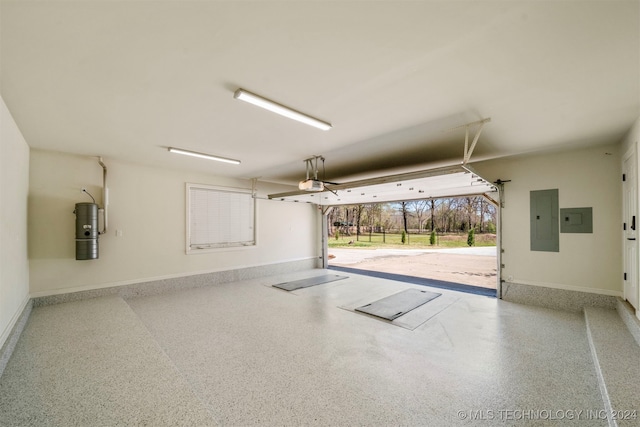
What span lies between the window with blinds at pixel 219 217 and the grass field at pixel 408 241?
11.3m

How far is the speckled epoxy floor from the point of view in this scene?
1967mm

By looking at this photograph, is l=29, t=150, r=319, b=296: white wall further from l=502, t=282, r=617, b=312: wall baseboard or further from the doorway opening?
l=502, t=282, r=617, b=312: wall baseboard

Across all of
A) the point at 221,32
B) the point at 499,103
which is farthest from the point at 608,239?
the point at 221,32

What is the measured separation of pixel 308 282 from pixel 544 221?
488 centimetres

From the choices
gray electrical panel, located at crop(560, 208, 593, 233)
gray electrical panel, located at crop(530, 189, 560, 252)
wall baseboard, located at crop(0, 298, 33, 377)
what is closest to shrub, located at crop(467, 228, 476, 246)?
gray electrical panel, located at crop(530, 189, 560, 252)

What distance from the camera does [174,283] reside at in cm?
570

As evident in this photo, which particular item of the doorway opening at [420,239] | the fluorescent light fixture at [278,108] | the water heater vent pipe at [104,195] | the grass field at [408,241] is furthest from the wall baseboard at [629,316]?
the grass field at [408,241]

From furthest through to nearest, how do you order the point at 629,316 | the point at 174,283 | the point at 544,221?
the point at 174,283, the point at 544,221, the point at 629,316

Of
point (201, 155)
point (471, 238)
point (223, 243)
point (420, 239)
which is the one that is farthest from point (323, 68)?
point (420, 239)

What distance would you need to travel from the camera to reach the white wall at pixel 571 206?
405 cm

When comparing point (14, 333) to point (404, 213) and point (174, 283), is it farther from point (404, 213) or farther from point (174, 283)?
point (404, 213)

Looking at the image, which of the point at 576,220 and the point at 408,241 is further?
the point at 408,241

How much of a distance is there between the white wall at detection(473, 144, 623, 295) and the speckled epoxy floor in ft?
2.29

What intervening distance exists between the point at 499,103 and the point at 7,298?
219 inches
